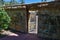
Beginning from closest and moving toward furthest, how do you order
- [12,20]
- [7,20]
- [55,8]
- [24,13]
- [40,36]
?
[55,8] → [40,36] → [7,20] → [24,13] → [12,20]

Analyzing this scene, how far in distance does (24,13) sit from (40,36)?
8.12 feet

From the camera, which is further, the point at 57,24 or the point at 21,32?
the point at 21,32

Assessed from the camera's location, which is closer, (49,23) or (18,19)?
(49,23)

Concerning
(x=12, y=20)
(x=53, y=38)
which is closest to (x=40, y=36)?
(x=53, y=38)

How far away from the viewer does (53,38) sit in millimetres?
7617

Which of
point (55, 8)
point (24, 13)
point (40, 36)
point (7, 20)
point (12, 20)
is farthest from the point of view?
point (12, 20)

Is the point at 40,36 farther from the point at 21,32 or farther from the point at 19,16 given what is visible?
the point at 19,16

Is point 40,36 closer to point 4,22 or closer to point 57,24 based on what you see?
point 57,24

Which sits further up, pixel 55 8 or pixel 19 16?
pixel 55 8

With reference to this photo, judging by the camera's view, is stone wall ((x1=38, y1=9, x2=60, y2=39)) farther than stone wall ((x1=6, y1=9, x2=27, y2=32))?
No

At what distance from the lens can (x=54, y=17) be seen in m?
7.55

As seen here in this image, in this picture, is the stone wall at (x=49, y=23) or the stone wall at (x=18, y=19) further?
the stone wall at (x=18, y=19)

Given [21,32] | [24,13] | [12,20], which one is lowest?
[21,32]

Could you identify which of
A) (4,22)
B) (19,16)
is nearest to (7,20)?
(4,22)
